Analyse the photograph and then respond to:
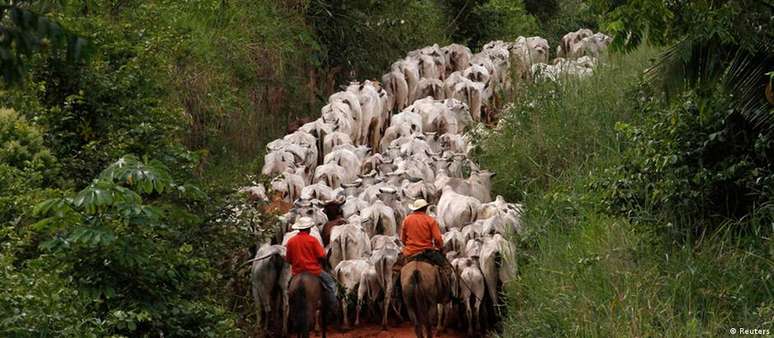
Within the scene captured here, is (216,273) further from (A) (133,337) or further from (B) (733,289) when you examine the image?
(B) (733,289)

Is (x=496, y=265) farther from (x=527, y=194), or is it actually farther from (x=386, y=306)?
(x=527, y=194)

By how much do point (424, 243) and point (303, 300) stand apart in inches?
52.7

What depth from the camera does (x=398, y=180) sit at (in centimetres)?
1598

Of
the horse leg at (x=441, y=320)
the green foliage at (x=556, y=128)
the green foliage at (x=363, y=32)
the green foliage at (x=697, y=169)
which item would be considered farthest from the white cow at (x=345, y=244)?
the green foliage at (x=363, y=32)

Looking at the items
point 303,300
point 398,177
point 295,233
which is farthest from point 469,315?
point 398,177

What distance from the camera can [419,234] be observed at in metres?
13.0

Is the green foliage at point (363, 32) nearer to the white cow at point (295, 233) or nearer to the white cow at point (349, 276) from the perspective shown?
the white cow at point (295, 233)

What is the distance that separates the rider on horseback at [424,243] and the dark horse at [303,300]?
97 cm

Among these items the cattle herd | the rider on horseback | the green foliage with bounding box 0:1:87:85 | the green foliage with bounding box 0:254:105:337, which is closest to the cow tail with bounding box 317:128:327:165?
the cattle herd

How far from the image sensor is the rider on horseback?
42.3 ft

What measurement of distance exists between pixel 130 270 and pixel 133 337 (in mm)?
530

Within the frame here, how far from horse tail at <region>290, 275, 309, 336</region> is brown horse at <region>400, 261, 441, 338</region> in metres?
0.98

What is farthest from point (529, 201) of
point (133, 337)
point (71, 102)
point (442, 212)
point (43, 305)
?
point (43, 305)

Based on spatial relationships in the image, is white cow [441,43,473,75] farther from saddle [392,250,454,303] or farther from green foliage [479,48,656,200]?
saddle [392,250,454,303]
